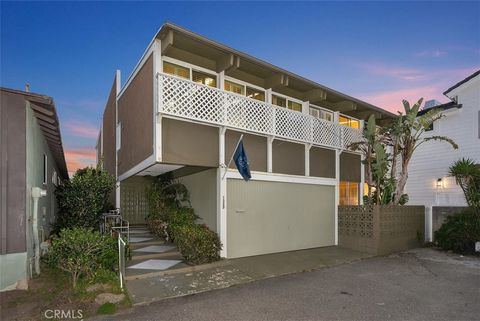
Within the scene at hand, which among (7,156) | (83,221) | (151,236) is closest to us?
(7,156)

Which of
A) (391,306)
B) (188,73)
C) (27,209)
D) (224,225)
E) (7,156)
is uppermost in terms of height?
(188,73)

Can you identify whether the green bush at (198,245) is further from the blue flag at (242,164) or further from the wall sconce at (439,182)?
the wall sconce at (439,182)

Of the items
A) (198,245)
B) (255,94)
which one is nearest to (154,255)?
(198,245)

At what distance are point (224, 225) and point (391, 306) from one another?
15.7ft

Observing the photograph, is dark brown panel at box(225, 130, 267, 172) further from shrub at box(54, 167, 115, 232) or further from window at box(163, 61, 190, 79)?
shrub at box(54, 167, 115, 232)

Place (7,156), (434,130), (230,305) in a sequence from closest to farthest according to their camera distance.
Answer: (230,305), (7,156), (434,130)

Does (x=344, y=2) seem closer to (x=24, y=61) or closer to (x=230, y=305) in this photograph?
(x=230, y=305)

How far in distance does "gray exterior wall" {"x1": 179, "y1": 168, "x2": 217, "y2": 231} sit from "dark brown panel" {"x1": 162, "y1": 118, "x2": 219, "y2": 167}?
686 millimetres

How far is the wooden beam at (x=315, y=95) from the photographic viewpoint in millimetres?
11688

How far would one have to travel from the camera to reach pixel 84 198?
962 cm

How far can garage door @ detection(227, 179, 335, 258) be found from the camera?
9.27 meters

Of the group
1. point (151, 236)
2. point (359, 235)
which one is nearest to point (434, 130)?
point (359, 235)

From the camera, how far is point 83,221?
9.51 m

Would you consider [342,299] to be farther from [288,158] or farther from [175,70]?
[175,70]
